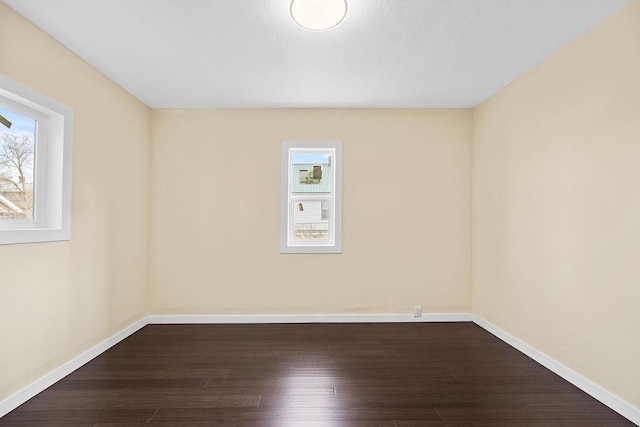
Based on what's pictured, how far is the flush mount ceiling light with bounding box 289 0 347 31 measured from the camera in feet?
6.95

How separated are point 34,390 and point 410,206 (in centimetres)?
381

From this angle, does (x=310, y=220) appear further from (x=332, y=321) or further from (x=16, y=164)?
(x=16, y=164)

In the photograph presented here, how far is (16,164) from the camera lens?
243 cm

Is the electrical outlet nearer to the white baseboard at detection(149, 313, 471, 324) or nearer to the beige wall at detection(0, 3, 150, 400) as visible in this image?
the white baseboard at detection(149, 313, 471, 324)

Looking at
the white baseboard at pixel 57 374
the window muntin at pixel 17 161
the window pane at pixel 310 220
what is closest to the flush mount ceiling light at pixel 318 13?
the window muntin at pixel 17 161

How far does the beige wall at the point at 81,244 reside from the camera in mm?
2238

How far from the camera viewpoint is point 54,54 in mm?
2562

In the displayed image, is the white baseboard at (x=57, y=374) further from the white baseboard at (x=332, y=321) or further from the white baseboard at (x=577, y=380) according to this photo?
the white baseboard at (x=577, y=380)

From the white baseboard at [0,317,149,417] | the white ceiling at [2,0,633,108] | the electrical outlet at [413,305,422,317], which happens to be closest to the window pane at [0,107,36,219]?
the white ceiling at [2,0,633,108]

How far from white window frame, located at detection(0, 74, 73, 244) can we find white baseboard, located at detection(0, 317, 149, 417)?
3.28 ft

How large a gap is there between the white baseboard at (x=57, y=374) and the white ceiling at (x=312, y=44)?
8.21ft

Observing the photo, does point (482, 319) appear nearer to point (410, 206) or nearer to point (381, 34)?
point (410, 206)

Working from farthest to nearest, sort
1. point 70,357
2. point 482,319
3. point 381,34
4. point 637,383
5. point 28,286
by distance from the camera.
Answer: point 482,319 < point 70,357 < point 381,34 < point 28,286 < point 637,383

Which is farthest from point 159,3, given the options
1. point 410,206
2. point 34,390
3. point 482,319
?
point 482,319
